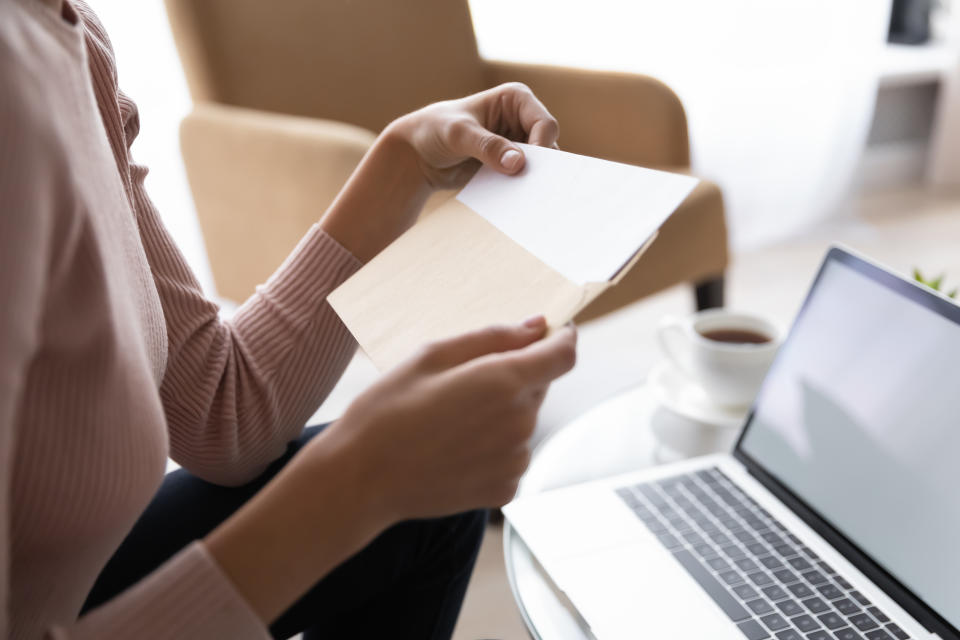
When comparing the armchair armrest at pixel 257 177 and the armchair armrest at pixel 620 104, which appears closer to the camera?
the armchair armrest at pixel 257 177

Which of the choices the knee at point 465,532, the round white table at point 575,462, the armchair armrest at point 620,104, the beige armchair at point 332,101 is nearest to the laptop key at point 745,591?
the round white table at point 575,462

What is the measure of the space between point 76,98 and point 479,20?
1.38m

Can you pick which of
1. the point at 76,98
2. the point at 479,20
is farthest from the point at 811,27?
the point at 76,98

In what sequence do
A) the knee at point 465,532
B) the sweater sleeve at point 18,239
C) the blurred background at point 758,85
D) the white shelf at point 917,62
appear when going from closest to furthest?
the sweater sleeve at point 18,239 < the knee at point 465,532 < the blurred background at point 758,85 < the white shelf at point 917,62

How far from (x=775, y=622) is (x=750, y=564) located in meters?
0.06

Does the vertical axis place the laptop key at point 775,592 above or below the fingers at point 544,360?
below

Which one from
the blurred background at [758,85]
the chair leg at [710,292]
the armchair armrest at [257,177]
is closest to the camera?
the armchair armrest at [257,177]

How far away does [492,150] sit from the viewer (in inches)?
21.7

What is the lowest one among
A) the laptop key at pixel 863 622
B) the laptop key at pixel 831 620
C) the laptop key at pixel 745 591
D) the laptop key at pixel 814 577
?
the laptop key at pixel 814 577

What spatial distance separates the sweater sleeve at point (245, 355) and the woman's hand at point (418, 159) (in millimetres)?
27

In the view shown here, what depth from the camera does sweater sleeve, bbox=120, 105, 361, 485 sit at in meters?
0.63

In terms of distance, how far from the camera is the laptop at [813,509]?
524mm

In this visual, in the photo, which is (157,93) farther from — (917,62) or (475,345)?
(917,62)

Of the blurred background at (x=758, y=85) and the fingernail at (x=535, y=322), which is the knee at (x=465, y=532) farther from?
the blurred background at (x=758, y=85)
